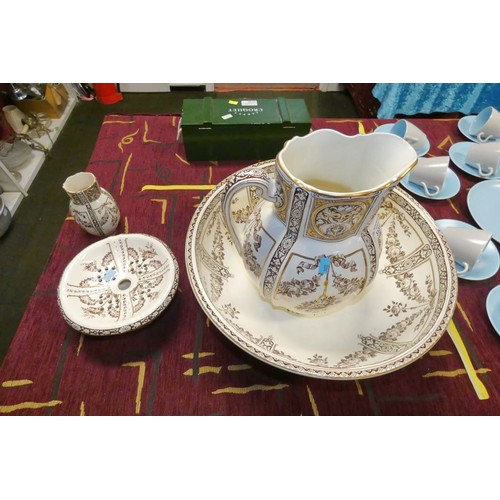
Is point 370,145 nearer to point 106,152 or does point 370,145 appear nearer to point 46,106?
point 106,152

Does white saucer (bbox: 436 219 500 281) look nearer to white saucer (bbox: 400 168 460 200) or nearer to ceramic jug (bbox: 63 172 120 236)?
white saucer (bbox: 400 168 460 200)

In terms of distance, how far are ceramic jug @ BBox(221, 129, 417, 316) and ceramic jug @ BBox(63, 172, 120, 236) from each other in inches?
15.9

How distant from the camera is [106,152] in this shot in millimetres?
1212

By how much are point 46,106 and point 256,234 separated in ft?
7.27

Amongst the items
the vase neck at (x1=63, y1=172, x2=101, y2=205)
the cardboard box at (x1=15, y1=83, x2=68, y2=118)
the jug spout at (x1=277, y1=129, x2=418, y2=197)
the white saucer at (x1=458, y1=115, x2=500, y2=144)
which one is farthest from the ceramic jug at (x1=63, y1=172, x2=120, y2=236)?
the cardboard box at (x1=15, y1=83, x2=68, y2=118)

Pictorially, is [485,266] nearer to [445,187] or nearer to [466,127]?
[445,187]

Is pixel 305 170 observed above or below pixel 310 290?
above

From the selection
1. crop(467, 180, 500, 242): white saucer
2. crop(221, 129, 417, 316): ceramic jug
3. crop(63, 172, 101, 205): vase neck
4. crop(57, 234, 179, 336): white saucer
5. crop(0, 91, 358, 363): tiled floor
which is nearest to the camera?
crop(221, 129, 417, 316): ceramic jug

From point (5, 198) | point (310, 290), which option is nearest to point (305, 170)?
point (310, 290)

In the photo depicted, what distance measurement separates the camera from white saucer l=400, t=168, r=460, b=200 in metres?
1.04

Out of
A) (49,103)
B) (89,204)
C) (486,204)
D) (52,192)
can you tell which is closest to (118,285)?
(89,204)

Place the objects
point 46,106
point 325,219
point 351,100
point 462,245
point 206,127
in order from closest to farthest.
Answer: point 325,219 → point 462,245 → point 206,127 → point 46,106 → point 351,100

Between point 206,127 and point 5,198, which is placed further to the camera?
point 5,198

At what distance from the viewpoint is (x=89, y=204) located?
870 mm
